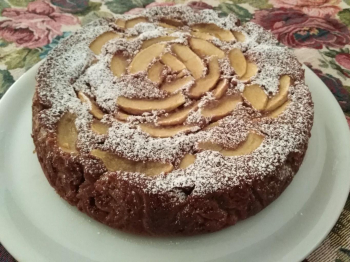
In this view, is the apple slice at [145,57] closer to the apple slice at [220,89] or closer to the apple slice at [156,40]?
the apple slice at [156,40]

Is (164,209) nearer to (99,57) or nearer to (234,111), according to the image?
(234,111)

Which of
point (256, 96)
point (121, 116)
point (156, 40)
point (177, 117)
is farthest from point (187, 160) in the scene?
point (156, 40)

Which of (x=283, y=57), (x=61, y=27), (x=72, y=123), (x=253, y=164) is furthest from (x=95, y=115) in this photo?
(x=61, y=27)

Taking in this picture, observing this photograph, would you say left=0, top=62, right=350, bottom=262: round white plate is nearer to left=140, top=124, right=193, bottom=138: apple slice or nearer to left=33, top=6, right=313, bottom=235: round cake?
left=33, top=6, right=313, bottom=235: round cake

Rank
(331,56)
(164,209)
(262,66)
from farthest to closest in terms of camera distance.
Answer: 1. (331,56)
2. (262,66)
3. (164,209)

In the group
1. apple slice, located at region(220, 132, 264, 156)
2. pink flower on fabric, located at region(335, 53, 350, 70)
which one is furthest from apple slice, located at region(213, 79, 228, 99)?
pink flower on fabric, located at region(335, 53, 350, 70)
